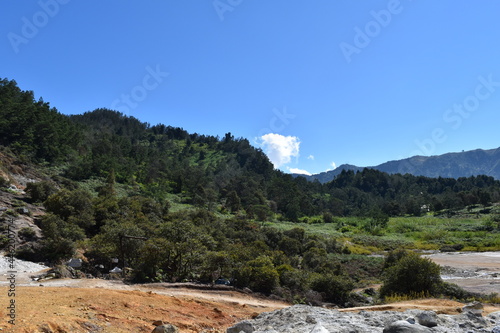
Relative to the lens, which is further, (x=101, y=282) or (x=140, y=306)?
(x=101, y=282)

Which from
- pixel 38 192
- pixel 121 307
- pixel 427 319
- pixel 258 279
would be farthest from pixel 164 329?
pixel 38 192

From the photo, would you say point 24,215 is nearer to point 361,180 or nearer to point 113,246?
point 113,246

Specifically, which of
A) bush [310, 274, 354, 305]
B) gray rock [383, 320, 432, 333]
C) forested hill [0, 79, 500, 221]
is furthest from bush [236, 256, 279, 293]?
forested hill [0, 79, 500, 221]

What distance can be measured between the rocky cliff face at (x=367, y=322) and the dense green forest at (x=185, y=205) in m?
7.34

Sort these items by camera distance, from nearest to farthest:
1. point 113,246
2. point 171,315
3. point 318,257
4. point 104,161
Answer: point 171,315 → point 113,246 → point 318,257 → point 104,161

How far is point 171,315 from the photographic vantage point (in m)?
11.2

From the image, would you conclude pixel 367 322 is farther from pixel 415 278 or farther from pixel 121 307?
pixel 415 278

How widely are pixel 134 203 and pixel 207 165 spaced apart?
3669 inches

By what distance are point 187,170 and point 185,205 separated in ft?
89.7

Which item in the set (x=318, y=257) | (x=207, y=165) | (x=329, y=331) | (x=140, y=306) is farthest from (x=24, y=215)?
(x=207, y=165)

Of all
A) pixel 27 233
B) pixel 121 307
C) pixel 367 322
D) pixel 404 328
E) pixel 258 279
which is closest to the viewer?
pixel 404 328

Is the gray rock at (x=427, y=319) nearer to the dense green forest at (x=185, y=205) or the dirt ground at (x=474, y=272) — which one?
the dense green forest at (x=185, y=205)

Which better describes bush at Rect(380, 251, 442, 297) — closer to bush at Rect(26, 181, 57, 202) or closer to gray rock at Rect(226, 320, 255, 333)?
gray rock at Rect(226, 320, 255, 333)

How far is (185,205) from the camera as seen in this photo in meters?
68.1
